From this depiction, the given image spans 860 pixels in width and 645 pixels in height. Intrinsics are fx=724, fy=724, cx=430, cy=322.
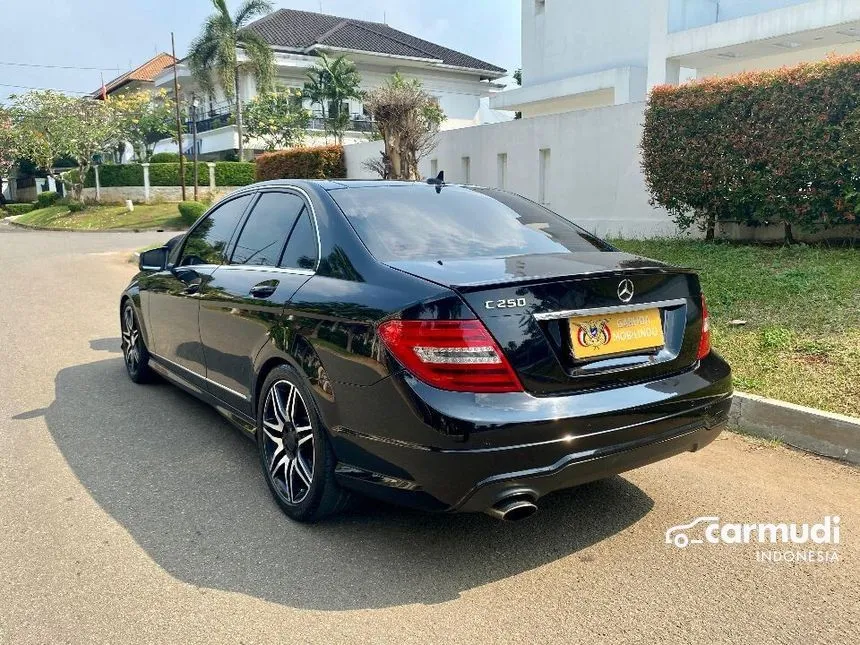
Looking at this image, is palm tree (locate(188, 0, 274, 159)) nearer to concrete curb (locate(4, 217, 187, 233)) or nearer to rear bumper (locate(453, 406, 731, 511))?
concrete curb (locate(4, 217, 187, 233))

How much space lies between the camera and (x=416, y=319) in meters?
2.80

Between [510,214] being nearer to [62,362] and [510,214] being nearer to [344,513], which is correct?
[344,513]

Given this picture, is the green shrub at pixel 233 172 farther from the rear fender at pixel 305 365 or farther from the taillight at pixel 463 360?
the taillight at pixel 463 360

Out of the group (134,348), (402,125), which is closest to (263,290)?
(134,348)

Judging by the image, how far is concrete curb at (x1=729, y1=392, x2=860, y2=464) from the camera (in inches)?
163

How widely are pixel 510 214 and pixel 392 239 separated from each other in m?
0.89

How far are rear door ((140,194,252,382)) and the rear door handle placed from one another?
730 mm

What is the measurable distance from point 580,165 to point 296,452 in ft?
35.8

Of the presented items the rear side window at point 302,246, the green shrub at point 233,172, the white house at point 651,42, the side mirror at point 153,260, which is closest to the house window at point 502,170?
the white house at point 651,42

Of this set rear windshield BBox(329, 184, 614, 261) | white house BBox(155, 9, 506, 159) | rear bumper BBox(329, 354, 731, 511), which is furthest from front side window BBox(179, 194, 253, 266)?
white house BBox(155, 9, 506, 159)

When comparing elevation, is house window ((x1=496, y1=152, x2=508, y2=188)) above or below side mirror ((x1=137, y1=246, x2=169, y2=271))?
above

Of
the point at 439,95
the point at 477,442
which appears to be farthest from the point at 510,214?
the point at 439,95

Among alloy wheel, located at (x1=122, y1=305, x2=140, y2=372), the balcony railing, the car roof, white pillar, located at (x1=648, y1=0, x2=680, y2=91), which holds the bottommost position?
alloy wheel, located at (x1=122, y1=305, x2=140, y2=372)

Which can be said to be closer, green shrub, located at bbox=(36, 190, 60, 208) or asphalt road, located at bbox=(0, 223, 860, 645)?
asphalt road, located at bbox=(0, 223, 860, 645)
